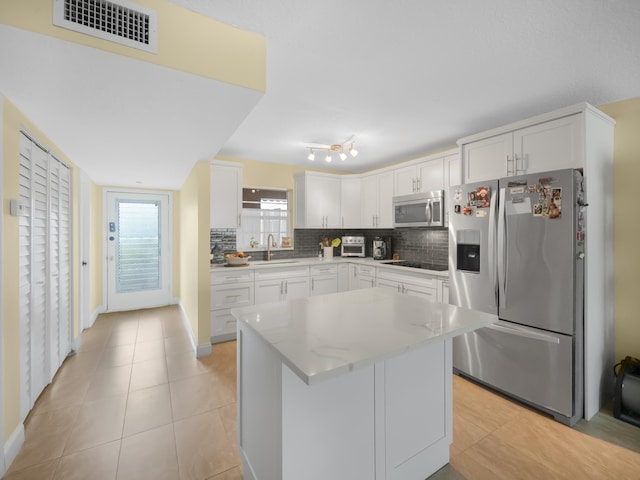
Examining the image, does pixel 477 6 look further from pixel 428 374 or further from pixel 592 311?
pixel 592 311

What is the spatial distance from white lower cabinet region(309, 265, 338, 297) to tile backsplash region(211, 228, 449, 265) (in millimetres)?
638

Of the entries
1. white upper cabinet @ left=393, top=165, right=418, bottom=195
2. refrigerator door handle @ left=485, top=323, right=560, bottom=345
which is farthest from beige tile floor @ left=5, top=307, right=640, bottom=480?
white upper cabinet @ left=393, top=165, right=418, bottom=195

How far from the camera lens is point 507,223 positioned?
7.78ft

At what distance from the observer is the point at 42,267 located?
2.40 m

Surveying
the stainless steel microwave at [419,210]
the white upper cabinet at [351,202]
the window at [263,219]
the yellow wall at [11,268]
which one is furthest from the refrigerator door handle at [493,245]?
the yellow wall at [11,268]

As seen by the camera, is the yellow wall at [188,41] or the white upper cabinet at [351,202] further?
the white upper cabinet at [351,202]

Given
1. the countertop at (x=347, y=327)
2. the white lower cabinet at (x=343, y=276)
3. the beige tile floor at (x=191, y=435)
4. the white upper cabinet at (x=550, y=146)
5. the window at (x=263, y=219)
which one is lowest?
the beige tile floor at (x=191, y=435)

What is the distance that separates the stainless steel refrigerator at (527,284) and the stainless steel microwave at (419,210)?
2.77ft

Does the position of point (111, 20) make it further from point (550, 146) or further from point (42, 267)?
point (550, 146)

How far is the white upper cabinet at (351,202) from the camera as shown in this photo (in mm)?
4805

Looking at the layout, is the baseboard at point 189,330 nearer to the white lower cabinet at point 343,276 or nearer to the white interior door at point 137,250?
the white interior door at point 137,250

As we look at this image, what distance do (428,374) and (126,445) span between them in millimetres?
1941

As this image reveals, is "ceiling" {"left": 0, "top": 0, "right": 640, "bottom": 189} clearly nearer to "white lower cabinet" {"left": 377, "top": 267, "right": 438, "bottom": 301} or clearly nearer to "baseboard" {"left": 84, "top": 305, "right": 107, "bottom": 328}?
"white lower cabinet" {"left": 377, "top": 267, "right": 438, "bottom": 301}

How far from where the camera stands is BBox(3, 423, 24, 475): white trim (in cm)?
Result: 173
